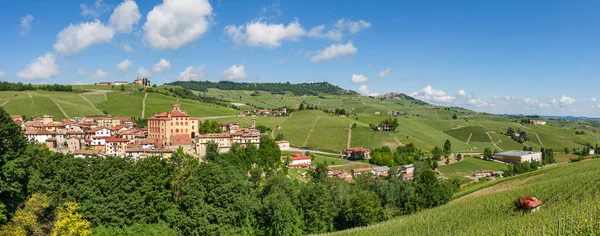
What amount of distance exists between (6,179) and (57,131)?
166 feet

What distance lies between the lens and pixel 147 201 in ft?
121

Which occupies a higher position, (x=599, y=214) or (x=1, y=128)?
(x=1, y=128)

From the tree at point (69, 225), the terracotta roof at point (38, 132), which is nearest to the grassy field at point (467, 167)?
the tree at point (69, 225)

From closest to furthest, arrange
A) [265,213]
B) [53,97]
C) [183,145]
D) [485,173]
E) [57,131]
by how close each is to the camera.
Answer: [265,213] < [183,145] < [57,131] < [485,173] < [53,97]

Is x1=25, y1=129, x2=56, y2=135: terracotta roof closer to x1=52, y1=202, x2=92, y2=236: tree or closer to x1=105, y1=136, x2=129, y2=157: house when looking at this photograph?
x1=105, y1=136, x2=129, y2=157: house

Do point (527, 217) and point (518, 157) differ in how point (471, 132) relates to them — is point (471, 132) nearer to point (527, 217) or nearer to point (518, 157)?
point (518, 157)

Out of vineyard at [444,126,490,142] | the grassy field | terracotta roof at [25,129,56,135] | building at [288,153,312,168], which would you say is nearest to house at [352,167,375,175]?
building at [288,153,312,168]

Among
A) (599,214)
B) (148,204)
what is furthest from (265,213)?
(599,214)

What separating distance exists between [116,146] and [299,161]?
3476 cm

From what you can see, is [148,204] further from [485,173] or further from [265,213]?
[485,173]

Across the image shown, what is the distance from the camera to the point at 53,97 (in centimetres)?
12388

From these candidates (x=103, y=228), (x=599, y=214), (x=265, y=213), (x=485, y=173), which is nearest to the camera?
(x=599, y=214)

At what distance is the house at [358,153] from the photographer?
312 feet

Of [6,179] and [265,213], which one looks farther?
[265,213]
